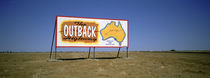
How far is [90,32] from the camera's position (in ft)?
60.0

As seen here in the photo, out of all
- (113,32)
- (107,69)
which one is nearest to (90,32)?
A: (113,32)

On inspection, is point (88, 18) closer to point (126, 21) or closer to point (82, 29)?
point (82, 29)

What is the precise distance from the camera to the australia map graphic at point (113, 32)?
61.5ft

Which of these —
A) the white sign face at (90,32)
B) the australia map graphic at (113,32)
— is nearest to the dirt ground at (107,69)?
the white sign face at (90,32)

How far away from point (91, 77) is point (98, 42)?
1098 centimetres

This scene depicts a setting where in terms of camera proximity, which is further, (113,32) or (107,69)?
(113,32)

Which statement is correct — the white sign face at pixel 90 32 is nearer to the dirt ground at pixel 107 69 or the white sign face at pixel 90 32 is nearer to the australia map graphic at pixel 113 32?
the australia map graphic at pixel 113 32

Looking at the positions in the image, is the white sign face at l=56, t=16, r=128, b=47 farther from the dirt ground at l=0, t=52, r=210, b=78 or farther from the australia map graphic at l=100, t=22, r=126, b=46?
the dirt ground at l=0, t=52, r=210, b=78

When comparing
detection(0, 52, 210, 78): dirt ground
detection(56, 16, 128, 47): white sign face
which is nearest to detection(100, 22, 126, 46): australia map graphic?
detection(56, 16, 128, 47): white sign face

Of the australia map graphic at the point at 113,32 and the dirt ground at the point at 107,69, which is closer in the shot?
the dirt ground at the point at 107,69

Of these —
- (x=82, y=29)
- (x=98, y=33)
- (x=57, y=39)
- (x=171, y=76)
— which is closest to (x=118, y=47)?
(x=98, y=33)

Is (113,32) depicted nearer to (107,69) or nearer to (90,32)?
(90,32)

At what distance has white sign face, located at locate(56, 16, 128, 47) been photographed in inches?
685

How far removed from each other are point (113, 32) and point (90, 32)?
270cm
